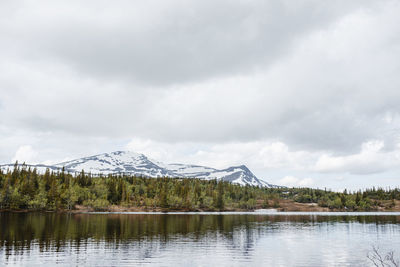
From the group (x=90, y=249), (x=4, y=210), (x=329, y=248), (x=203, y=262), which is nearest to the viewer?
(x=203, y=262)

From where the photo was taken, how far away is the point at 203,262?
4772 centimetres

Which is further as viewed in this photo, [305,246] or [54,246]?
[305,246]

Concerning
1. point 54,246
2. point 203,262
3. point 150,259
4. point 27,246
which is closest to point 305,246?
point 203,262

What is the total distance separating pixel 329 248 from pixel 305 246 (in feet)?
15.2

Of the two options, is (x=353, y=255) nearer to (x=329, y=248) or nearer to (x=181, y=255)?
(x=329, y=248)

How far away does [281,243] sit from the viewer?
6931cm

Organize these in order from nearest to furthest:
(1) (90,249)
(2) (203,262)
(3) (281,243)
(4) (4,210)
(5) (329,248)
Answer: (2) (203,262) < (1) (90,249) < (5) (329,248) < (3) (281,243) < (4) (4,210)

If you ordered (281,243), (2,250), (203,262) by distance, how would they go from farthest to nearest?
1. (281,243)
2. (2,250)
3. (203,262)

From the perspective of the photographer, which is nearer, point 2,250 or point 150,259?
point 150,259

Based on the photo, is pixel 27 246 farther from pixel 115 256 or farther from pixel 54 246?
pixel 115 256

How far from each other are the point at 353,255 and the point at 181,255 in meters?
29.7

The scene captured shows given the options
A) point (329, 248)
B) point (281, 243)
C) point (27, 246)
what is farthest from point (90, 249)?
point (329, 248)

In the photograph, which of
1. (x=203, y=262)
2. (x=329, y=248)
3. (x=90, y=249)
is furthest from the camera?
(x=329, y=248)

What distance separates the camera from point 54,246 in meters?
58.3
